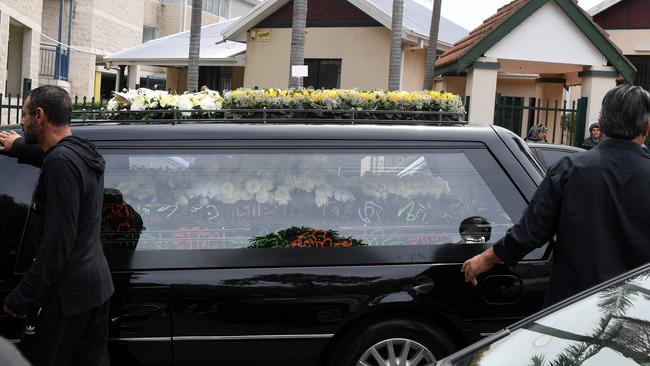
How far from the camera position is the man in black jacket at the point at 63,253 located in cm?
366

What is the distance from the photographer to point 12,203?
4.31 metres

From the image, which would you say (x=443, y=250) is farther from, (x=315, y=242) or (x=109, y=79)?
(x=109, y=79)

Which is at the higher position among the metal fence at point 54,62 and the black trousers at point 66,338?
the metal fence at point 54,62

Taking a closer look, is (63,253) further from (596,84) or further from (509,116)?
(509,116)

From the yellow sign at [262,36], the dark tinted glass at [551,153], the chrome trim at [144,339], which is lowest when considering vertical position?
the chrome trim at [144,339]

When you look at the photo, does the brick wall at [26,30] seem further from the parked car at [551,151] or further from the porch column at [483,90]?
the parked car at [551,151]

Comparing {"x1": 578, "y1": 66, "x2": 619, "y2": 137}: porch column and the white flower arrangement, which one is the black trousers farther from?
{"x1": 578, "y1": 66, "x2": 619, "y2": 137}: porch column

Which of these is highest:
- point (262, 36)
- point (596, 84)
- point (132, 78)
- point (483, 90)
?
point (262, 36)

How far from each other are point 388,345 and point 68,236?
180 cm

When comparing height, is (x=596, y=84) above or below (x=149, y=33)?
below

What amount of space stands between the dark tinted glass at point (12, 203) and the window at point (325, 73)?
55.8ft

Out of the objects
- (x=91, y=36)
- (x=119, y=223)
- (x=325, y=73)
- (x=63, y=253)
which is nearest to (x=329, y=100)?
(x=119, y=223)

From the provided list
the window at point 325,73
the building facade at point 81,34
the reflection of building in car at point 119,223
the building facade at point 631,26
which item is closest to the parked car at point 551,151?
the reflection of building in car at point 119,223

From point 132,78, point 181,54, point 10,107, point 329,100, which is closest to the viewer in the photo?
point 329,100
